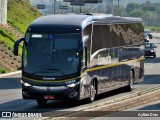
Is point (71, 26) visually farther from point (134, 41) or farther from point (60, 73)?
point (134, 41)

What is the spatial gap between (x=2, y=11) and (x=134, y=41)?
28.3 metres

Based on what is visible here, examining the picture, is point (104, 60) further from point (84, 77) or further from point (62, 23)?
point (62, 23)

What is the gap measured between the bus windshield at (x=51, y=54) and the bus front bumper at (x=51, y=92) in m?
0.45

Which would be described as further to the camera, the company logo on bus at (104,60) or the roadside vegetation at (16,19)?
the roadside vegetation at (16,19)

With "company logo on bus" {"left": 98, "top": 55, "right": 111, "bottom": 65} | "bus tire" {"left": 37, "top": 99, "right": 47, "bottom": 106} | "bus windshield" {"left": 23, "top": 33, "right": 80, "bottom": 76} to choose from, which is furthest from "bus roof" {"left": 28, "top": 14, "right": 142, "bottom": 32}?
"bus tire" {"left": 37, "top": 99, "right": 47, "bottom": 106}

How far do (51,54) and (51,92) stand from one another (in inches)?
49.1

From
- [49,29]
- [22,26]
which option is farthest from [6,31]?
[49,29]

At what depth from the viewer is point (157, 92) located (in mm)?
25844

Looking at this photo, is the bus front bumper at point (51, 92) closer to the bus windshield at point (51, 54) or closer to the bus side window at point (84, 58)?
the bus windshield at point (51, 54)

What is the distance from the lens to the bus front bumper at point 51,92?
851 inches

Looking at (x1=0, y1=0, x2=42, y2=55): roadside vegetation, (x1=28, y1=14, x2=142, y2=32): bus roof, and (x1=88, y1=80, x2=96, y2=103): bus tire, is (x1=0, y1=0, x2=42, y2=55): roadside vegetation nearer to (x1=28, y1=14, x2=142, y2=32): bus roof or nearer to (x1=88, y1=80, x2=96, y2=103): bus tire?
(x1=88, y1=80, x2=96, y2=103): bus tire

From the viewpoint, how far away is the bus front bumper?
21609mm

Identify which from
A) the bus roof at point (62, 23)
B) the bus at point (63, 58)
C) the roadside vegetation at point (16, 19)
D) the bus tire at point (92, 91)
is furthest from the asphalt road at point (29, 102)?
the roadside vegetation at point (16, 19)

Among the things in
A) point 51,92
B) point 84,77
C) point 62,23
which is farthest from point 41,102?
point 62,23
